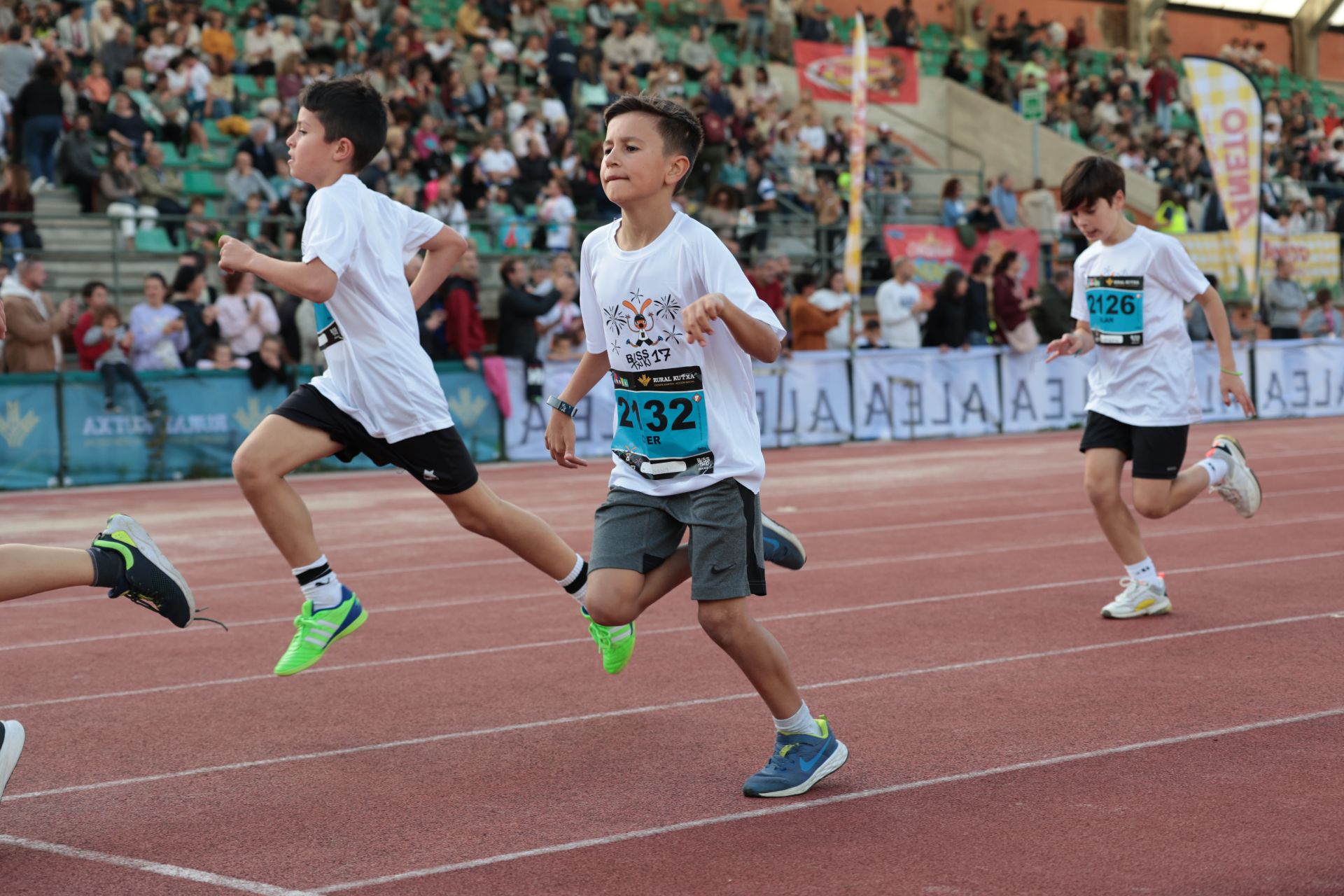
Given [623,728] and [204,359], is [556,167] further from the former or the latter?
[623,728]

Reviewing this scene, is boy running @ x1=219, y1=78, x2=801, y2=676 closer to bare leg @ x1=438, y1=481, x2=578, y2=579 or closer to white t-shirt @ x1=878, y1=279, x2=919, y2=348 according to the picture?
bare leg @ x1=438, y1=481, x2=578, y2=579

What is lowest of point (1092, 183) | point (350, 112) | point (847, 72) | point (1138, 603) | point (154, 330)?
point (1138, 603)

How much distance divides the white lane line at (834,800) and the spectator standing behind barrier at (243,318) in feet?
40.4

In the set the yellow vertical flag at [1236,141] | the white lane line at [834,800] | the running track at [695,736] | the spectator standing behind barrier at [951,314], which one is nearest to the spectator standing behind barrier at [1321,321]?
the yellow vertical flag at [1236,141]

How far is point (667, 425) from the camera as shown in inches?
181

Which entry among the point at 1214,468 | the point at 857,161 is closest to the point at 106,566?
the point at 1214,468

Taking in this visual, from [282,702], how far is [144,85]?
1438 cm

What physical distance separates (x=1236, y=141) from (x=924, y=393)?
5.47 m

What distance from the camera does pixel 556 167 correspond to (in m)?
20.3

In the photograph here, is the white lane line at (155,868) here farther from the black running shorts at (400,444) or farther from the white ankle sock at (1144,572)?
the white ankle sock at (1144,572)

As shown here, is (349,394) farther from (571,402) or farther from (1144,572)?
(1144,572)

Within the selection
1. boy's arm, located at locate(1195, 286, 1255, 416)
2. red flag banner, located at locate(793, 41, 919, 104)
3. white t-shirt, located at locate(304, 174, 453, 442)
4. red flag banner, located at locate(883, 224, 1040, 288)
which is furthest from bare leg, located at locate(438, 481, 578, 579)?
red flag banner, located at locate(793, 41, 919, 104)

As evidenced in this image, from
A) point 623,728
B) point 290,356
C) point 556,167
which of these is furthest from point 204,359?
point 623,728

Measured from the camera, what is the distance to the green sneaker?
547 cm
